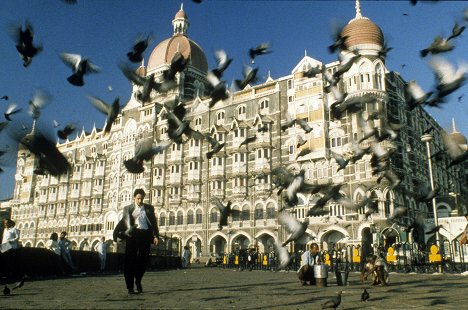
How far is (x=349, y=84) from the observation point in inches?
1730

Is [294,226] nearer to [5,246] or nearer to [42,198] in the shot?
[5,246]

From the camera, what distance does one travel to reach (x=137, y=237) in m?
8.91

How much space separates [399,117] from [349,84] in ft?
23.2

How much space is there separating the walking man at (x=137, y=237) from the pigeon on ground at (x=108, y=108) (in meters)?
1.84

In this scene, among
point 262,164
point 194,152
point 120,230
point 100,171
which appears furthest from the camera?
point 100,171

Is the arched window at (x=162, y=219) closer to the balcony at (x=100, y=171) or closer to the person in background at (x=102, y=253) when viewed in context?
the balcony at (x=100, y=171)

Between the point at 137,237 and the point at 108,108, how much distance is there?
2.87 meters

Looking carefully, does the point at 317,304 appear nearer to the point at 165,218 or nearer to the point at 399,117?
the point at 399,117

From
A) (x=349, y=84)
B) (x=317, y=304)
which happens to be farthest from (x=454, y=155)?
(x=349, y=84)

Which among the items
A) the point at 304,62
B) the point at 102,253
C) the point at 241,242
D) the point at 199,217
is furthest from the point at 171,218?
the point at 102,253

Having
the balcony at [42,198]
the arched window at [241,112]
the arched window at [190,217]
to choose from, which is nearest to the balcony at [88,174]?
the balcony at [42,198]

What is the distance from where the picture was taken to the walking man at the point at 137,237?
8812mm

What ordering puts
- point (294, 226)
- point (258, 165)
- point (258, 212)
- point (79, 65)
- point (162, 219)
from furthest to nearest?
point (162, 219) → point (258, 165) → point (258, 212) → point (294, 226) → point (79, 65)

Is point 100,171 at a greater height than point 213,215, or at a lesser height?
greater
